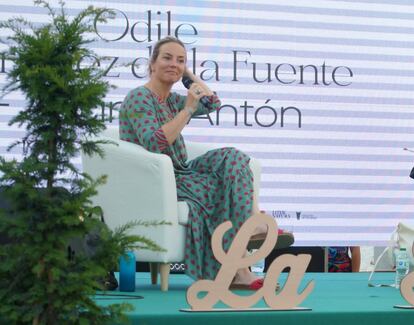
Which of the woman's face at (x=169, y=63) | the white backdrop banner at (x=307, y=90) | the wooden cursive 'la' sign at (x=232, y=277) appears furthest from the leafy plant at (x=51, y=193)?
the white backdrop banner at (x=307, y=90)

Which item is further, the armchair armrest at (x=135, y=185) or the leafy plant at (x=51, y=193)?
the armchair armrest at (x=135, y=185)

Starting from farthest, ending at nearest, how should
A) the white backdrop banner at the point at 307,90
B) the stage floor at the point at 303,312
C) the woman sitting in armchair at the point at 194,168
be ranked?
the white backdrop banner at the point at 307,90
the woman sitting in armchair at the point at 194,168
the stage floor at the point at 303,312

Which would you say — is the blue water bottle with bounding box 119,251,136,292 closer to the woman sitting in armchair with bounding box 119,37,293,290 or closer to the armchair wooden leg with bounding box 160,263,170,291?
the armchair wooden leg with bounding box 160,263,170,291

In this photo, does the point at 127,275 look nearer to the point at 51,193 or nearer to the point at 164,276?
the point at 164,276

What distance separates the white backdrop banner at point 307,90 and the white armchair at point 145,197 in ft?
4.77

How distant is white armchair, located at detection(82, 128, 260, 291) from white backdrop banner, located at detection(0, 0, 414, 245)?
1.45 m

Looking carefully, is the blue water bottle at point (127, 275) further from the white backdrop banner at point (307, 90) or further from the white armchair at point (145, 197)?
the white backdrop banner at point (307, 90)

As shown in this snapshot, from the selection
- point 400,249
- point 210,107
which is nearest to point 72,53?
point 210,107

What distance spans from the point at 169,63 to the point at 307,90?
1.87 meters

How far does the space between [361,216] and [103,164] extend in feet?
7.56

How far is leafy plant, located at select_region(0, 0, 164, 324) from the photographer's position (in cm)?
202

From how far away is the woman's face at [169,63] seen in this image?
379 centimetres

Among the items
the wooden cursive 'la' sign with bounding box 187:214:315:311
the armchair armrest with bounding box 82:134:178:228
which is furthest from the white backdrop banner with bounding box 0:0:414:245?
the wooden cursive 'la' sign with bounding box 187:214:315:311

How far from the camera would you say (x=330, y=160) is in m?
5.53
